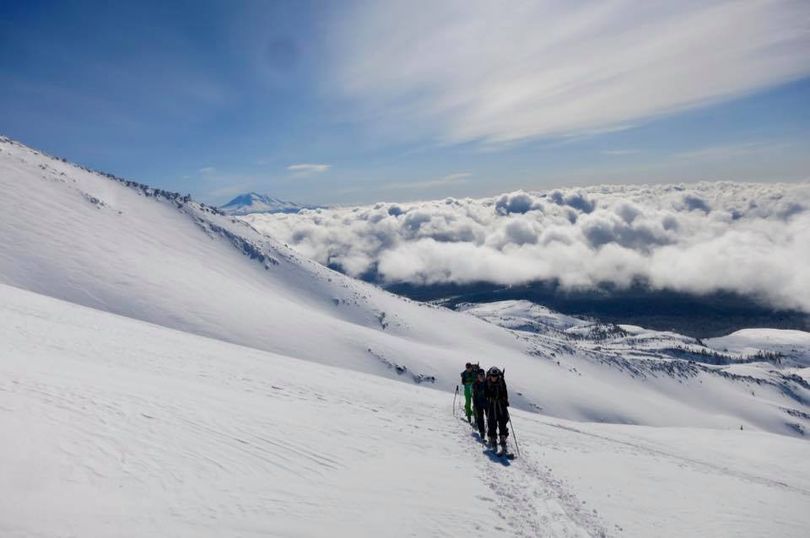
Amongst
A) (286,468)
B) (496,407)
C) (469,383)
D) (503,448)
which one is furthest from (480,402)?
(286,468)

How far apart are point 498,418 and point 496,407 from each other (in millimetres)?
455

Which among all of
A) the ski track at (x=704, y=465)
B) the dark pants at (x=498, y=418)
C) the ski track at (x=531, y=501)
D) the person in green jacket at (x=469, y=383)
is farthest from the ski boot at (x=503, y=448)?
the ski track at (x=704, y=465)

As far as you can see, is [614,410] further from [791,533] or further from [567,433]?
[791,533]

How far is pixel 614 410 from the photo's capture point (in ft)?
332

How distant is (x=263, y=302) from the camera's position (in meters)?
79.1

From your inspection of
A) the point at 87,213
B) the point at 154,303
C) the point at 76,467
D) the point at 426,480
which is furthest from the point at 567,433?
the point at 87,213

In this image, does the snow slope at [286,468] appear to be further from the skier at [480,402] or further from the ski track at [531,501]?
the skier at [480,402]

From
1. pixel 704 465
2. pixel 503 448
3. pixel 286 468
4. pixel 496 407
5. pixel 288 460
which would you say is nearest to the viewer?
pixel 286 468

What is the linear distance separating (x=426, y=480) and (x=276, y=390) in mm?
10869

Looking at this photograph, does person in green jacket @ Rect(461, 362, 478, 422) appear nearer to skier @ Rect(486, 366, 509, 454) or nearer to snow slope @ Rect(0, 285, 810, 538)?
snow slope @ Rect(0, 285, 810, 538)

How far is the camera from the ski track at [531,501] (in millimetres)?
10956

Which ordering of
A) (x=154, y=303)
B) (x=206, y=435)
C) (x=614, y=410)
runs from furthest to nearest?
(x=614, y=410) → (x=154, y=303) → (x=206, y=435)

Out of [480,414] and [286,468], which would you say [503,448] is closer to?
[480,414]

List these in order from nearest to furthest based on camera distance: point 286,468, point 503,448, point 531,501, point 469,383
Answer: point 286,468, point 531,501, point 503,448, point 469,383
